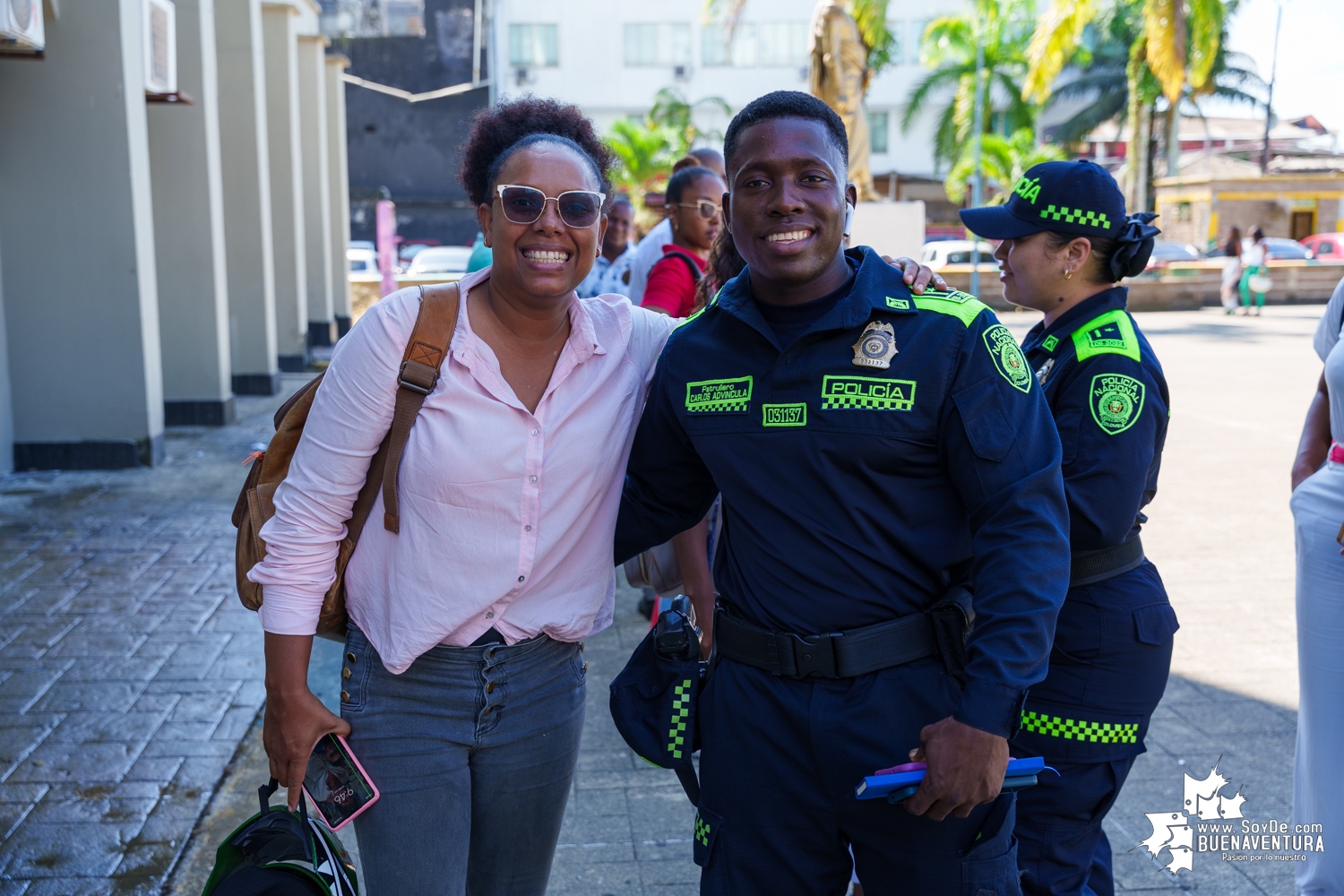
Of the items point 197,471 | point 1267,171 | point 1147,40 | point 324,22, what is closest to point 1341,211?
point 1267,171

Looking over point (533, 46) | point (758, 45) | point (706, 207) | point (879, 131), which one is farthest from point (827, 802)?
point (879, 131)

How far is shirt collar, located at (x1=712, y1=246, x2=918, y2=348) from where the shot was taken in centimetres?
215

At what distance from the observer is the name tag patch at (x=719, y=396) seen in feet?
7.25

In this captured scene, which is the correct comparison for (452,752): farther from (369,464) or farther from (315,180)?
(315,180)

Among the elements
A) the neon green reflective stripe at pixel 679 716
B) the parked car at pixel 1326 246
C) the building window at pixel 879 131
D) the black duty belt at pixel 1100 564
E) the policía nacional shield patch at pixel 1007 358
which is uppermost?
the building window at pixel 879 131

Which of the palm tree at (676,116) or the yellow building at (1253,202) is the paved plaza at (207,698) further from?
the yellow building at (1253,202)

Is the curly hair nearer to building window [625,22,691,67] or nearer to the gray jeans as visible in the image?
Result: the gray jeans

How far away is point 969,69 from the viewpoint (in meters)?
41.8

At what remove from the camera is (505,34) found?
4503 cm

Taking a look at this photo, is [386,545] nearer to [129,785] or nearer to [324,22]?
[129,785]

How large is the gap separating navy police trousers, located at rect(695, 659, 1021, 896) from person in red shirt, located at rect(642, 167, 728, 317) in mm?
2933

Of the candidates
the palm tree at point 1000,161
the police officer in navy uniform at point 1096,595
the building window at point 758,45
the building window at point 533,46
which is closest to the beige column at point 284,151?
the police officer in navy uniform at point 1096,595

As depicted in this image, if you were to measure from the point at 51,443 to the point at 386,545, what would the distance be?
824 cm

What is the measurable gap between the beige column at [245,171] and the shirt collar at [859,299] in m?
12.1
